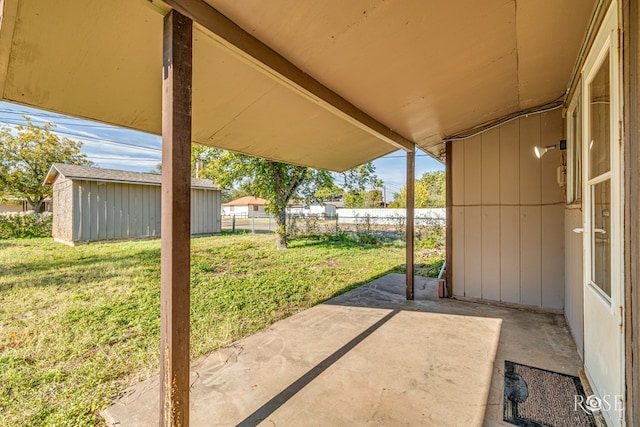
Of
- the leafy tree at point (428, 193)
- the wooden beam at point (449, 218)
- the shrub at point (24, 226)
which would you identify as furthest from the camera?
the leafy tree at point (428, 193)

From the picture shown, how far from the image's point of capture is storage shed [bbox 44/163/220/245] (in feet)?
29.6

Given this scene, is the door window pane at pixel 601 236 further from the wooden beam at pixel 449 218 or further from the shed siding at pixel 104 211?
the shed siding at pixel 104 211

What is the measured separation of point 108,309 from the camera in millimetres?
3557

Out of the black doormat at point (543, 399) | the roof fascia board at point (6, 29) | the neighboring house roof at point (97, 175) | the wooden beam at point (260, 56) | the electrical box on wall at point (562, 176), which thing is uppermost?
the neighboring house roof at point (97, 175)

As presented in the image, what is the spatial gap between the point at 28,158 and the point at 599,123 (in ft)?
63.3

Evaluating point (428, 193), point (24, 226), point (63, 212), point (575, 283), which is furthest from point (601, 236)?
point (428, 193)

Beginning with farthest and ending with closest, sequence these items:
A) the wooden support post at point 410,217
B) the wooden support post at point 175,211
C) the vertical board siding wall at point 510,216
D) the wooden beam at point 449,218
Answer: the wooden beam at point 449,218
the wooden support post at point 410,217
the vertical board siding wall at point 510,216
the wooden support post at point 175,211

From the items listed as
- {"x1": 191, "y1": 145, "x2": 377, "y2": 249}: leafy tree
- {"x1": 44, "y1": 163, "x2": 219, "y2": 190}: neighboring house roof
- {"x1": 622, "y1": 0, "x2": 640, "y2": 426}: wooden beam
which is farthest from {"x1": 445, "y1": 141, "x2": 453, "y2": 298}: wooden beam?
{"x1": 44, "y1": 163, "x2": 219, "y2": 190}: neighboring house roof

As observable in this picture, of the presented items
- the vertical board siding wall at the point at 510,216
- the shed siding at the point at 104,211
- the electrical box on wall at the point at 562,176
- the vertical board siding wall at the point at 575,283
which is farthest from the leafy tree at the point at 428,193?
the vertical board siding wall at the point at 575,283

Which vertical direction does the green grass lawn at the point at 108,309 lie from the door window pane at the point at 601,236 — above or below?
below

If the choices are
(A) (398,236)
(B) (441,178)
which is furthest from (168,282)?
(B) (441,178)

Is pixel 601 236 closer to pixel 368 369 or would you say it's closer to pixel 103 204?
pixel 368 369

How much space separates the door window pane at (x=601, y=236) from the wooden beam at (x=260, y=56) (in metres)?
1.86

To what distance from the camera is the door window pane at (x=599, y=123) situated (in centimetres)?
157
